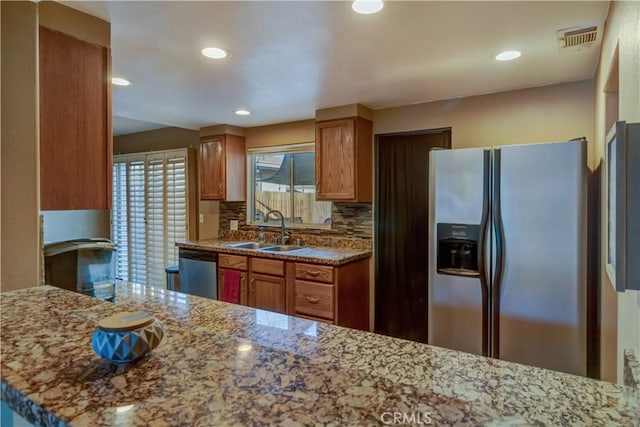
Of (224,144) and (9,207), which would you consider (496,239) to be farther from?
(224,144)

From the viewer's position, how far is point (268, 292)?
11.4 feet

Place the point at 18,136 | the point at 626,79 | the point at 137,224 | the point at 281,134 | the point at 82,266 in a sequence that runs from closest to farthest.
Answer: the point at 626,79, the point at 18,136, the point at 82,266, the point at 281,134, the point at 137,224

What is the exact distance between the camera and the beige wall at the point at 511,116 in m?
2.64

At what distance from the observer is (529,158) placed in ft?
7.09

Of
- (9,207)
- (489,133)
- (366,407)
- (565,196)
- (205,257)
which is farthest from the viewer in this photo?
(205,257)

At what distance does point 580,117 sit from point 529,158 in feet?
2.83

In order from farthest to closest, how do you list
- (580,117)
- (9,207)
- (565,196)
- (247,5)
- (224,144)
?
(224,144)
(580,117)
(565,196)
(247,5)
(9,207)

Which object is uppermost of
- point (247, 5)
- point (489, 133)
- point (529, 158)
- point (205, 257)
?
point (247, 5)

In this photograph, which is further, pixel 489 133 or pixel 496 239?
pixel 489 133

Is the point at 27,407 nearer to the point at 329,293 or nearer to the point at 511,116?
the point at 329,293

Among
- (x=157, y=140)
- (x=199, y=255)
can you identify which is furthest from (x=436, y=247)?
(x=157, y=140)

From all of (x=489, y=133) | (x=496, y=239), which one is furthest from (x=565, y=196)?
(x=489, y=133)

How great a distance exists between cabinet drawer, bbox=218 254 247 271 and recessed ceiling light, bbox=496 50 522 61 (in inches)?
105

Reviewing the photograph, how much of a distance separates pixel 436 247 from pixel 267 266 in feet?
5.33
